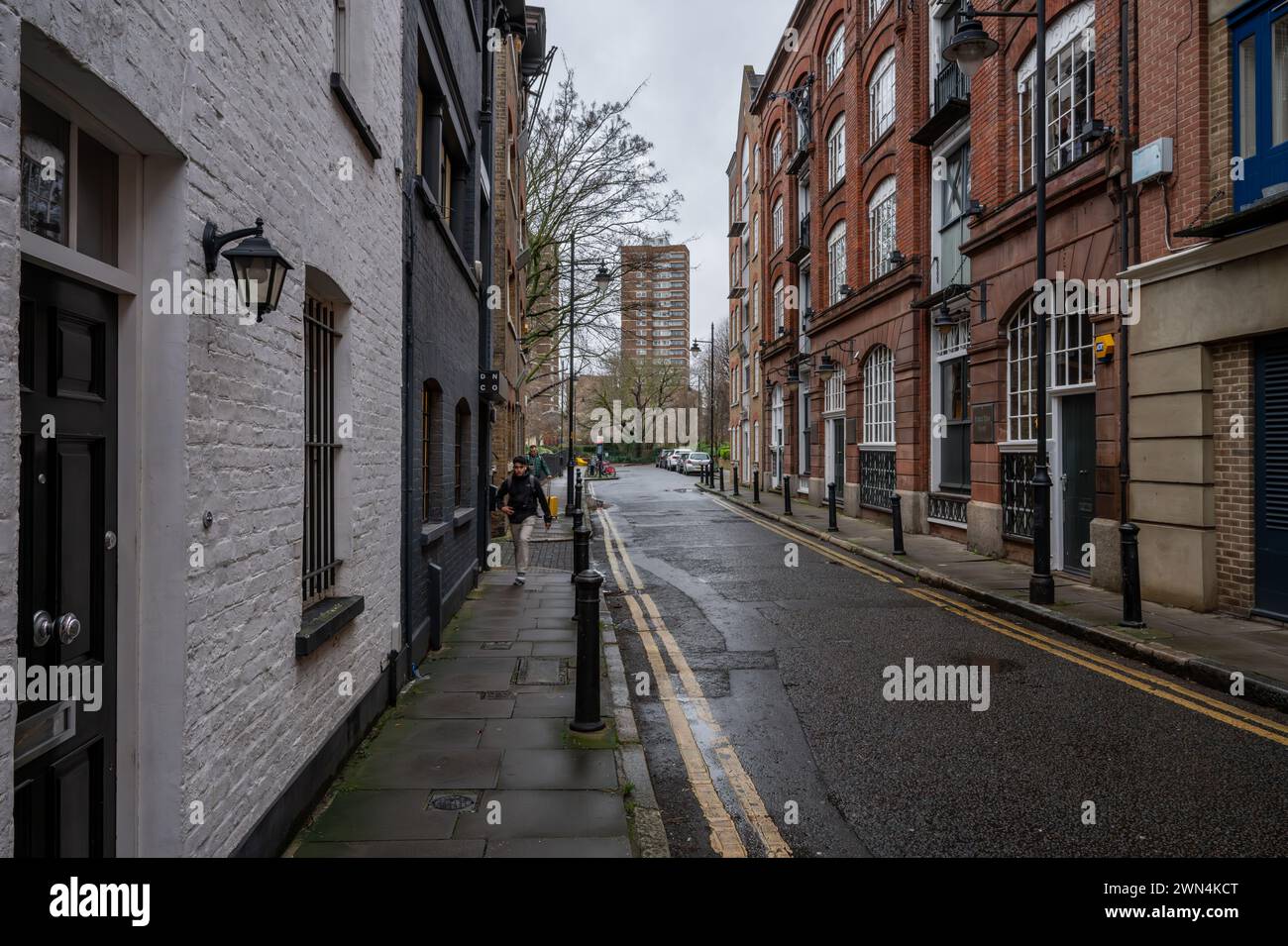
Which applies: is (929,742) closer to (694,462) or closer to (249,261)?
(249,261)

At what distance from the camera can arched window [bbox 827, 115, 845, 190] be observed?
981 inches

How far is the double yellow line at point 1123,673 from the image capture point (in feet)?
19.2

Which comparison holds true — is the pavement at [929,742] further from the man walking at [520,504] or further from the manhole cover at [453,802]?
the man walking at [520,504]

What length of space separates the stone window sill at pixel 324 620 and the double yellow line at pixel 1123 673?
593 centimetres

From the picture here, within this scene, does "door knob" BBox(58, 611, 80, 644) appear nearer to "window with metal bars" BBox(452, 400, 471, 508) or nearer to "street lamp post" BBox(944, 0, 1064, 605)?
"window with metal bars" BBox(452, 400, 471, 508)

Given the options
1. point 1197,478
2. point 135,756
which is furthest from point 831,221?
point 135,756

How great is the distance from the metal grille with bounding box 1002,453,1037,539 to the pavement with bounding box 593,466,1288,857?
4.02 metres

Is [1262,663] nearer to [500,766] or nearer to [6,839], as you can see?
[500,766]

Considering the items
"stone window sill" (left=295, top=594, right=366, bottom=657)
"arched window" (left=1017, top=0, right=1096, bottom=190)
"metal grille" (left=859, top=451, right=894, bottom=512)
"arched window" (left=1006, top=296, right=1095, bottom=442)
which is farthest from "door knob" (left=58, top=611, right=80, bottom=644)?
"metal grille" (left=859, top=451, right=894, bottom=512)

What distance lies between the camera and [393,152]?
268 inches

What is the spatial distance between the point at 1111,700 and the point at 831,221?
2135 centimetres

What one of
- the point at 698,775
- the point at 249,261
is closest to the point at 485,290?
the point at 698,775

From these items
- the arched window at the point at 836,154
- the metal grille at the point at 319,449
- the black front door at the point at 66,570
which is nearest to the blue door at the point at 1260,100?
the metal grille at the point at 319,449

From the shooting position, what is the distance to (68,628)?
2635mm
